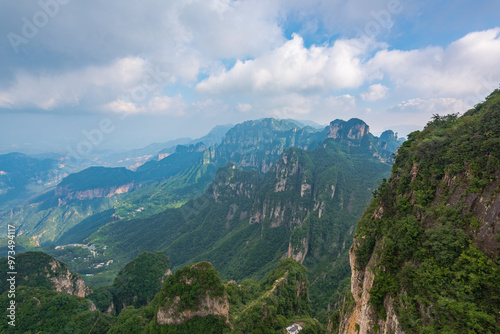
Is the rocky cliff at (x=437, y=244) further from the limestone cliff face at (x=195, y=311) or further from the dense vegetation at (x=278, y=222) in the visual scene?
the dense vegetation at (x=278, y=222)

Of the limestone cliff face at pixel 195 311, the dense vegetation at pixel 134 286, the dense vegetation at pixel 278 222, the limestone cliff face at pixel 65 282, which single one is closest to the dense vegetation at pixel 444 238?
the limestone cliff face at pixel 195 311

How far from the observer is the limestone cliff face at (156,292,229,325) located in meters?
34.8

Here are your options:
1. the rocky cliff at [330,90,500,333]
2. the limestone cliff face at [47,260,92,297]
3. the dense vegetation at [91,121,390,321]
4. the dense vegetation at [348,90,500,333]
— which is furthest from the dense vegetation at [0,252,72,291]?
the dense vegetation at [348,90,500,333]

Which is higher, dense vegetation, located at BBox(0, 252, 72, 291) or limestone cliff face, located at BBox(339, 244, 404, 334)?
limestone cliff face, located at BBox(339, 244, 404, 334)

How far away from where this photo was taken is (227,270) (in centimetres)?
9731

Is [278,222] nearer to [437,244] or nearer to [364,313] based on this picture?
[364,313]

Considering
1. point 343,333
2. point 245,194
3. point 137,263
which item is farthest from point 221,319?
point 245,194

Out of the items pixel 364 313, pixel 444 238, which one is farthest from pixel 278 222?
pixel 444 238

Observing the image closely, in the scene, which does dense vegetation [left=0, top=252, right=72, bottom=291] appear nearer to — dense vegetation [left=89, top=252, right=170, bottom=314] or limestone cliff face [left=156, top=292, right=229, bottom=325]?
dense vegetation [left=89, top=252, right=170, bottom=314]

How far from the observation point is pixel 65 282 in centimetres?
5344

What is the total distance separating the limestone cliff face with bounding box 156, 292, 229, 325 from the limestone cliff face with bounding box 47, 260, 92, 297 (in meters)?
35.8

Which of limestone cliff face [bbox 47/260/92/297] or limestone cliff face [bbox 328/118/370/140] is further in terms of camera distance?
limestone cliff face [bbox 328/118/370/140]

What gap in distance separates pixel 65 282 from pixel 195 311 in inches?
1702

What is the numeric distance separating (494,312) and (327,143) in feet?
554
